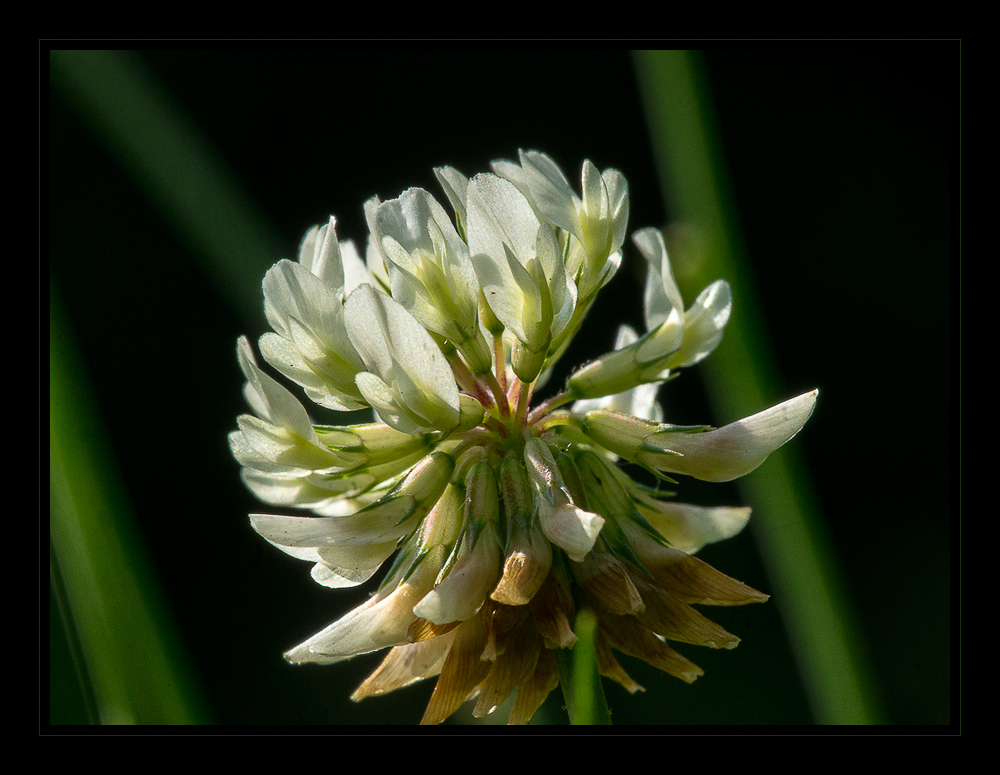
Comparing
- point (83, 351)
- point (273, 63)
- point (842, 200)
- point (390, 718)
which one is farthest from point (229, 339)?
point (842, 200)

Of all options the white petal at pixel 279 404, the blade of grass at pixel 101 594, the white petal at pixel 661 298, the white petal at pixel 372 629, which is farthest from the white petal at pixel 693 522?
the blade of grass at pixel 101 594

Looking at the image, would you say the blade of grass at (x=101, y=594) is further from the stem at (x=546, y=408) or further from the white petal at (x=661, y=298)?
the white petal at (x=661, y=298)

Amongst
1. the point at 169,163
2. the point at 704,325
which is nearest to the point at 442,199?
the point at 169,163

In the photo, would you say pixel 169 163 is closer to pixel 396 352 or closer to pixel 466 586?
pixel 396 352

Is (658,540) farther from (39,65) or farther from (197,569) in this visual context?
(197,569)

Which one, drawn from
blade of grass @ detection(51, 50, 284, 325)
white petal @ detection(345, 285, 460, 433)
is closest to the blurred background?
blade of grass @ detection(51, 50, 284, 325)

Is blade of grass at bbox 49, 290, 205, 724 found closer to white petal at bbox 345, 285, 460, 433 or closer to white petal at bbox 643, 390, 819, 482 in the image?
white petal at bbox 345, 285, 460, 433
